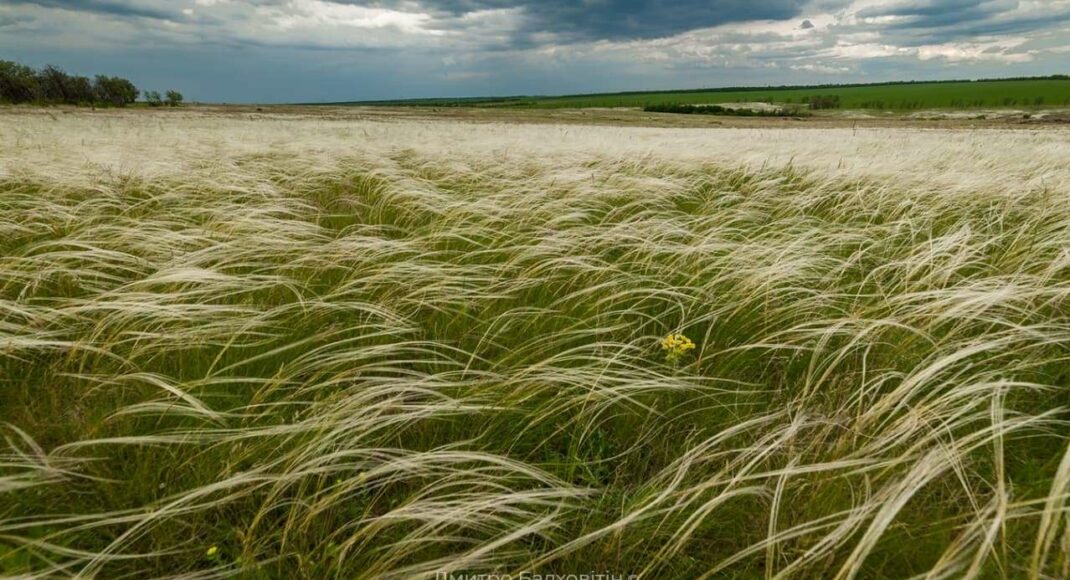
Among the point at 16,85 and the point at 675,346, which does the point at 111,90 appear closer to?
the point at 16,85

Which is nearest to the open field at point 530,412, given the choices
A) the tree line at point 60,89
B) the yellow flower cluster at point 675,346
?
the yellow flower cluster at point 675,346

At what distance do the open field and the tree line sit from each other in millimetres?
53301

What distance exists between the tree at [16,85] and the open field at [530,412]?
53.4 m

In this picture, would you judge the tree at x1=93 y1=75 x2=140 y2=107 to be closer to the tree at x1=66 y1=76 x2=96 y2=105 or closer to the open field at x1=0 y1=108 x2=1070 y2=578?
the tree at x1=66 y1=76 x2=96 y2=105

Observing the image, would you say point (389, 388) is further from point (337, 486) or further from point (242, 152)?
point (242, 152)

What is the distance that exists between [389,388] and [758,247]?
5.44 feet

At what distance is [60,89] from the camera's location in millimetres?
45344

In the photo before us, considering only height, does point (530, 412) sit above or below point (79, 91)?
below

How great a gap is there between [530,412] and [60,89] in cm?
6282

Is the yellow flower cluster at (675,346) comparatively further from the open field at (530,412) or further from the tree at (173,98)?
the tree at (173,98)

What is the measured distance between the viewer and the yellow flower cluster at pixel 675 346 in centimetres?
133

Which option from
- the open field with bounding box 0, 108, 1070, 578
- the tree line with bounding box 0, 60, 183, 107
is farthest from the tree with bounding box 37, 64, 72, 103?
the open field with bounding box 0, 108, 1070, 578

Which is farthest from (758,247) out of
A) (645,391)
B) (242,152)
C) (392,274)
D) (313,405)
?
(242,152)

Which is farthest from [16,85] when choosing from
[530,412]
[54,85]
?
[530,412]
